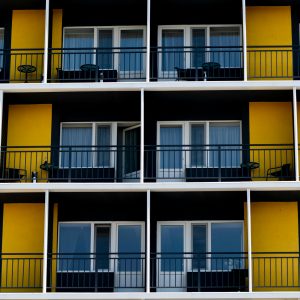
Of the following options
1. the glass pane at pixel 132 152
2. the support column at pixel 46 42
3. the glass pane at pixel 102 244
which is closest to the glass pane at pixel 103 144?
the glass pane at pixel 132 152

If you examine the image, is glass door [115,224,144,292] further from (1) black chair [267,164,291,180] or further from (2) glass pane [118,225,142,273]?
(1) black chair [267,164,291,180]

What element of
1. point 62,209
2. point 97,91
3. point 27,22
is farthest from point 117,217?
point 27,22

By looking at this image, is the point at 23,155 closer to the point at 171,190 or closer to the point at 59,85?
the point at 59,85

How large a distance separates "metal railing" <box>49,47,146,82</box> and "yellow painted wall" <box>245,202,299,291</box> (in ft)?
17.5

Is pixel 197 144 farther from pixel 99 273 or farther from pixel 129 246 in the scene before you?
pixel 99 273

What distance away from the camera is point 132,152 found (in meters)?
32.6

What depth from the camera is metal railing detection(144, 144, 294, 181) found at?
31.7m

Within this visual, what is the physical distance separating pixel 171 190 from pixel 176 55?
470 centimetres

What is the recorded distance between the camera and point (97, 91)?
31.8 meters

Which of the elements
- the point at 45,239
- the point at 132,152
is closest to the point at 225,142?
the point at 132,152

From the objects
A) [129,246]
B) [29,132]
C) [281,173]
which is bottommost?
[129,246]

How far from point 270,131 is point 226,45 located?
10.1 ft

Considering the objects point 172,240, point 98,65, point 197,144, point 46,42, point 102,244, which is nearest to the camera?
point 172,240

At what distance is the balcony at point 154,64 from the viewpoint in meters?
32.7
